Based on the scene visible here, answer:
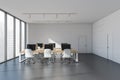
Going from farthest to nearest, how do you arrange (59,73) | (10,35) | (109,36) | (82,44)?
(82,44), (10,35), (109,36), (59,73)

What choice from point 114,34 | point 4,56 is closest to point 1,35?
point 4,56

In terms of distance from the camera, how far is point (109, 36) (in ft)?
36.7

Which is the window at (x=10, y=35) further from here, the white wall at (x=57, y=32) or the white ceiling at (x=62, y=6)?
the white wall at (x=57, y=32)

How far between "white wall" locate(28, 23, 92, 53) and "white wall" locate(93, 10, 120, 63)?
1.85 m

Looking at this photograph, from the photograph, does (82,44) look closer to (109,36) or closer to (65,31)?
(65,31)

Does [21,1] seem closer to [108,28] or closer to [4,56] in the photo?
[4,56]

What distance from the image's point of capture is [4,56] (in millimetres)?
10211

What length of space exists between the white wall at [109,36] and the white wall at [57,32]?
1.85m

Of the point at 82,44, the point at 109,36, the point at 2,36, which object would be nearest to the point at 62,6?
the point at 2,36

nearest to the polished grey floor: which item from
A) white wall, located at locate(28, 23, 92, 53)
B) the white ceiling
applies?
the white ceiling

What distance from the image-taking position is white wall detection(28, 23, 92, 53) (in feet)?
53.0

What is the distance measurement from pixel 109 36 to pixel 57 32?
242 inches

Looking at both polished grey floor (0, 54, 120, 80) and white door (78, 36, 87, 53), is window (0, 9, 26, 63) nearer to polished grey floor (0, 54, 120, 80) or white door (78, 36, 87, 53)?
polished grey floor (0, 54, 120, 80)

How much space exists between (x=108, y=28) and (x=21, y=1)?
6.53 m
